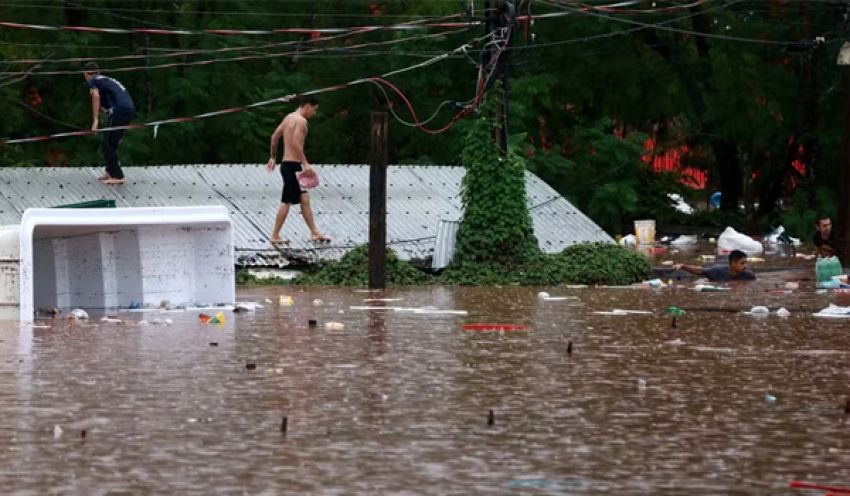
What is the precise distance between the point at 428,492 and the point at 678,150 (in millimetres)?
34387

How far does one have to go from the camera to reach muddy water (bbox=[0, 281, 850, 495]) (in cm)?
814

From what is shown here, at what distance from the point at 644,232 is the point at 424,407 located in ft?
82.2

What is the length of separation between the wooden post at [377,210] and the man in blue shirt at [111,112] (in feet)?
16.3

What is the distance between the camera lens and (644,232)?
114 ft

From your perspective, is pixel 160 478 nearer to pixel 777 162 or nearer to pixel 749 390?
pixel 749 390

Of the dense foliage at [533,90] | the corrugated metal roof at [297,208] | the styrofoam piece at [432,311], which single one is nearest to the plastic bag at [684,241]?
the dense foliage at [533,90]

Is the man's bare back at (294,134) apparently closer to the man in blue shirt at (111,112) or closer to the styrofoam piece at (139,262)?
the man in blue shirt at (111,112)

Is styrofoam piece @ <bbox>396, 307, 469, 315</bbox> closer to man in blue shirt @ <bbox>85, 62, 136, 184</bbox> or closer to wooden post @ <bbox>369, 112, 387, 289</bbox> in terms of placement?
wooden post @ <bbox>369, 112, 387, 289</bbox>

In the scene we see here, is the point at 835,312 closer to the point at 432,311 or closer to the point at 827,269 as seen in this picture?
the point at 432,311

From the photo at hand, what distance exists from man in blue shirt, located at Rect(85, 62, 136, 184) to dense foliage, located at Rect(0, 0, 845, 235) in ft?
32.0

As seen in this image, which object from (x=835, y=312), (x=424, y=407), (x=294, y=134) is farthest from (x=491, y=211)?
(x=424, y=407)

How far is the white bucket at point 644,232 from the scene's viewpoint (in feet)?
114

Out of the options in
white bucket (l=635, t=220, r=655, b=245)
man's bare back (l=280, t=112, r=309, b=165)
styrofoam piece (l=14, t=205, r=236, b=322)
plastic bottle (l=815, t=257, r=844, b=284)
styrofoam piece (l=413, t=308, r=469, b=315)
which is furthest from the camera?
white bucket (l=635, t=220, r=655, b=245)

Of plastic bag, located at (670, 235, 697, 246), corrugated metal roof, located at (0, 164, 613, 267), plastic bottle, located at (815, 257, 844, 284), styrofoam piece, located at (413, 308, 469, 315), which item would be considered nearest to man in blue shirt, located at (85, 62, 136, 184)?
corrugated metal roof, located at (0, 164, 613, 267)
